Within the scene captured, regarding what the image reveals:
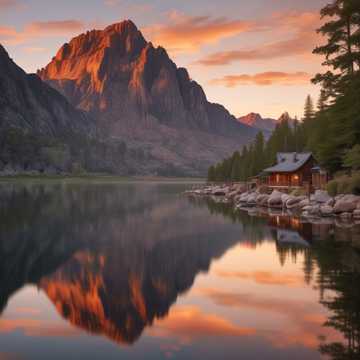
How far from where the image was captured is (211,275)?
21.6 meters

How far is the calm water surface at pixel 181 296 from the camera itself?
12.2 metres

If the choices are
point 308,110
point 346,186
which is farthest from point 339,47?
point 308,110

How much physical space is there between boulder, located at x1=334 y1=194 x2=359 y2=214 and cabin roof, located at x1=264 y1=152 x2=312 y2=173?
31.7m

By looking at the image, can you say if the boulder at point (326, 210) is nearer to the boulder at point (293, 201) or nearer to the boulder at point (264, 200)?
the boulder at point (293, 201)

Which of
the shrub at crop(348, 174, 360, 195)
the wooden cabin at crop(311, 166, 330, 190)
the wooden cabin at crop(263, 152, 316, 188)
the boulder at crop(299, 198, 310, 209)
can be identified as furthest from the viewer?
the wooden cabin at crop(263, 152, 316, 188)

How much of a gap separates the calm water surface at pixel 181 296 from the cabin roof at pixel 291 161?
44.2 meters

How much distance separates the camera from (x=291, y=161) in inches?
3223

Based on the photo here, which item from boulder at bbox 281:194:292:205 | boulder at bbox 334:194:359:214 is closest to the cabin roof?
boulder at bbox 281:194:292:205

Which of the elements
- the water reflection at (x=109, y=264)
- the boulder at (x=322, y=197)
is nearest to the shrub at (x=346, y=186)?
the boulder at (x=322, y=197)

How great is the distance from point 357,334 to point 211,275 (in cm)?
972

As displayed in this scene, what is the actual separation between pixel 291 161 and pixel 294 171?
489cm

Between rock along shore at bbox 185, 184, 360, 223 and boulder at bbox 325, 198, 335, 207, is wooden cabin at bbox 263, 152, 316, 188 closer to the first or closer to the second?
rock along shore at bbox 185, 184, 360, 223

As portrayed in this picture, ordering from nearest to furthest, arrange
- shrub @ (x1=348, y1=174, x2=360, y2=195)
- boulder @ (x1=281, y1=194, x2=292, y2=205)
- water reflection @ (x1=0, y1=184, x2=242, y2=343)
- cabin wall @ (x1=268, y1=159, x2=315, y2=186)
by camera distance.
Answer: water reflection @ (x1=0, y1=184, x2=242, y2=343) < shrub @ (x1=348, y1=174, x2=360, y2=195) < boulder @ (x1=281, y1=194, x2=292, y2=205) < cabin wall @ (x1=268, y1=159, x2=315, y2=186)

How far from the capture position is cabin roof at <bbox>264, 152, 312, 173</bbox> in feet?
255
